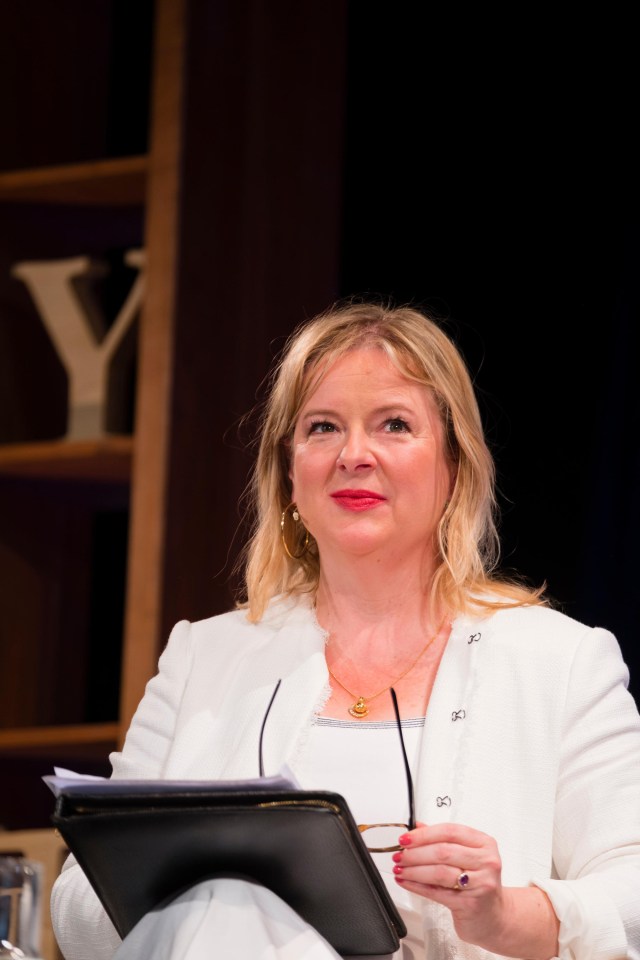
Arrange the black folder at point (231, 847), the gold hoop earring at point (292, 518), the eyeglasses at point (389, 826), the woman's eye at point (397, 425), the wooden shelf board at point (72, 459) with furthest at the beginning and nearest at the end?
the wooden shelf board at point (72, 459)
the gold hoop earring at point (292, 518)
the woman's eye at point (397, 425)
the eyeglasses at point (389, 826)
the black folder at point (231, 847)

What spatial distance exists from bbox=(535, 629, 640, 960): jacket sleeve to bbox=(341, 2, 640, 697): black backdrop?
0.55m

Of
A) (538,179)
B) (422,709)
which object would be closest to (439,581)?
(422,709)

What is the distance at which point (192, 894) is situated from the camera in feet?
5.14

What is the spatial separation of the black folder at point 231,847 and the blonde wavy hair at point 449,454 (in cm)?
56

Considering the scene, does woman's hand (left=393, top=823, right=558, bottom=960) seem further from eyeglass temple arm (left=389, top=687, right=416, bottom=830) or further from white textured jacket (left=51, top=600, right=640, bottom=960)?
eyeglass temple arm (left=389, top=687, right=416, bottom=830)

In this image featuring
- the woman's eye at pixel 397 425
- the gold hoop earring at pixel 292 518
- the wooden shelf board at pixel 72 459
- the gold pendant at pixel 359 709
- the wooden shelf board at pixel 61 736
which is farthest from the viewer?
the wooden shelf board at pixel 72 459

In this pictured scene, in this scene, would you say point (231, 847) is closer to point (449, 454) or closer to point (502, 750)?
point (502, 750)

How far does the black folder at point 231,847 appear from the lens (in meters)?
1.50

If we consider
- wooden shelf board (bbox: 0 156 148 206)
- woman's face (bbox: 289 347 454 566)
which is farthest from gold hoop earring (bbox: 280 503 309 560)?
wooden shelf board (bbox: 0 156 148 206)

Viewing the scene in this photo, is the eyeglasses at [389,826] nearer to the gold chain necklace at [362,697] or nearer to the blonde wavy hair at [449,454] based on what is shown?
the gold chain necklace at [362,697]

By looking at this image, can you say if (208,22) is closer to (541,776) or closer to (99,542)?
(99,542)

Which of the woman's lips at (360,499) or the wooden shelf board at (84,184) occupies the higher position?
the wooden shelf board at (84,184)

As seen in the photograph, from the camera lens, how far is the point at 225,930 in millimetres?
1524

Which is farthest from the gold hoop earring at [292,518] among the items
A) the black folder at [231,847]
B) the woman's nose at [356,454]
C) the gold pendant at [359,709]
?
the black folder at [231,847]
